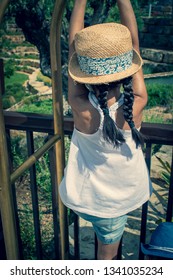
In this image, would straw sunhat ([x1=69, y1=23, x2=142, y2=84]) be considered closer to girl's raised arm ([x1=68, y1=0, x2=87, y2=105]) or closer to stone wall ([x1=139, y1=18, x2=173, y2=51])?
girl's raised arm ([x1=68, y1=0, x2=87, y2=105])

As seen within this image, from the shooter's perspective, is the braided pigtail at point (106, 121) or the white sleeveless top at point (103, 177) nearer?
the braided pigtail at point (106, 121)

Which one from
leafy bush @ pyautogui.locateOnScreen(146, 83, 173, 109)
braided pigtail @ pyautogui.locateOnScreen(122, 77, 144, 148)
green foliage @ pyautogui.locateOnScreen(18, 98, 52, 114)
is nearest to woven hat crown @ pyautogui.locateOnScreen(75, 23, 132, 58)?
braided pigtail @ pyautogui.locateOnScreen(122, 77, 144, 148)

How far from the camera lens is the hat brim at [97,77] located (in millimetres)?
1491

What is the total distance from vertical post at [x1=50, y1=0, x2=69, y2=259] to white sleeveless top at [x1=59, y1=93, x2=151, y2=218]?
18 cm

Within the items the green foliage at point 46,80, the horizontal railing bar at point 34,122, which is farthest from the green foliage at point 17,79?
the horizontal railing bar at point 34,122

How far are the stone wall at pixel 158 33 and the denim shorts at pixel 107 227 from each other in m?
19.4

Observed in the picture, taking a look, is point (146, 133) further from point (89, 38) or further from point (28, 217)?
point (28, 217)

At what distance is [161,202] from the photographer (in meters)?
4.95

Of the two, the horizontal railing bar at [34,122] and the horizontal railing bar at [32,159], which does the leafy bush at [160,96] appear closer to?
the horizontal railing bar at [34,122]

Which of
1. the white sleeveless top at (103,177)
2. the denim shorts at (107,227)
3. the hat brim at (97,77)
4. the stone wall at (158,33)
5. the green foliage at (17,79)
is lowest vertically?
the green foliage at (17,79)

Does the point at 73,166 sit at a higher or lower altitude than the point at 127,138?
lower

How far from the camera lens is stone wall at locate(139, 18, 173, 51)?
19.9 m
